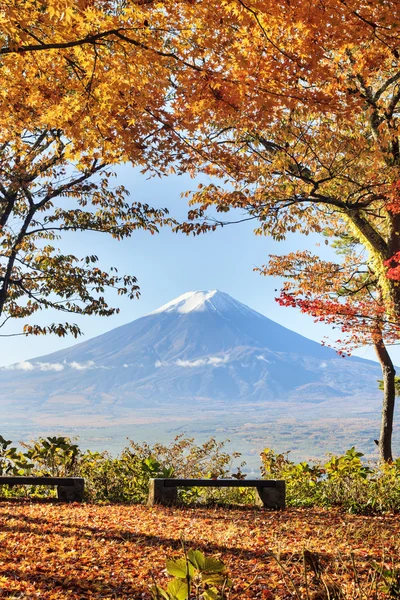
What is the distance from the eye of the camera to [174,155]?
27.9ft

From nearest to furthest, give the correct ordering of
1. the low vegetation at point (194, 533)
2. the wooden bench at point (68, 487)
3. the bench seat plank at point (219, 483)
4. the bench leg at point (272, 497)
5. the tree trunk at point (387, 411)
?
the low vegetation at point (194, 533)
the bench seat plank at point (219, 483)
the bench leg at point (272, 497)
the wooden bench at point (68, 487)
the tree trunk at point (387, 411)

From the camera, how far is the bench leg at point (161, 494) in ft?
26.2

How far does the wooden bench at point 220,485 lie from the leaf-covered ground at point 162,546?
24cm

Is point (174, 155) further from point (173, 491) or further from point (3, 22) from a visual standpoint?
point (173, 491)

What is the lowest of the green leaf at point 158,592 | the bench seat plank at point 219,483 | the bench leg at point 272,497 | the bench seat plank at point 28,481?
the bench leg at point 272,497

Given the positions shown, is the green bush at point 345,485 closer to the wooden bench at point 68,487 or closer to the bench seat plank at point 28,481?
the wooden bench at point 68,487

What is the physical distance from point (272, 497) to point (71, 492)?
299 cm

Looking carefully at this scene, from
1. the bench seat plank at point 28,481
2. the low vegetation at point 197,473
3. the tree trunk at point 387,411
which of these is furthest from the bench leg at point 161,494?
the tree trunk at point 387,411

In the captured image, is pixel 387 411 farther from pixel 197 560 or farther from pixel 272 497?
pixel 197 560

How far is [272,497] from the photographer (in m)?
7.98

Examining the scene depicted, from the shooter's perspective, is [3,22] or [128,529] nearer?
[3,22]

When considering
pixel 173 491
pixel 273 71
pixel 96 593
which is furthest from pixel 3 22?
pixel 173 491

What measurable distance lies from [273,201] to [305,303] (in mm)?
2080

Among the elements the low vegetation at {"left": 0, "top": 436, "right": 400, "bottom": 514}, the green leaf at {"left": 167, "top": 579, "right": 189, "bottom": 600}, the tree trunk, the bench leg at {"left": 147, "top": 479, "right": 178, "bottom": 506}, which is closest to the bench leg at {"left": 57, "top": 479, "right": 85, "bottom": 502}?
the low vegetation at {"left": 0, "top": 436, "right": 400, "bottom": 514}
